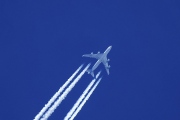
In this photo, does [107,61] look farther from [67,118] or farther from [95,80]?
[67,118]

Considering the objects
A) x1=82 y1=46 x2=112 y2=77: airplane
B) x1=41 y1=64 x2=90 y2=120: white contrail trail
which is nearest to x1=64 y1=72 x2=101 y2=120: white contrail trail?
x1=82 y1=46 x2=112 y2=77: airplane

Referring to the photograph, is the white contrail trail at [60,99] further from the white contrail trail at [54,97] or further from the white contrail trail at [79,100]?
the white contrail trail at [79,100]

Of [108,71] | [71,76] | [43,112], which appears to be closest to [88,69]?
[71,76]

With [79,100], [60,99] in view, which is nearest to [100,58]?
[79,100]

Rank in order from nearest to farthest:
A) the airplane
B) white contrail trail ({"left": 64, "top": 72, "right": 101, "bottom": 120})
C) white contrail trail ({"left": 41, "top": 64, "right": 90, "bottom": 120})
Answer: white contrail trail ({"left": 41, "top": 64, "right": 90, "bottom": 120}), white contrail trail ({"left": 64, "top": 72, "right": 101, "bottom": 120}), the airplane

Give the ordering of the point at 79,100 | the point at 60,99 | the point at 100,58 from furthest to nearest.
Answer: the point at 100,58, the point at 79,100, the point at 60,99

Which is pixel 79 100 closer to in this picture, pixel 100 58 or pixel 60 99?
pixel 60 99

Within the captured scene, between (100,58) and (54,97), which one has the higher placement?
(100,58)

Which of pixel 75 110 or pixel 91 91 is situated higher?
pixel 91 91

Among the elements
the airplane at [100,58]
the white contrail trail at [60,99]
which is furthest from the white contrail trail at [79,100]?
the white contrail trail at [60,99]

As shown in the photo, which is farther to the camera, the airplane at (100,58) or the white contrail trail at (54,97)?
the airplane at (100,58)

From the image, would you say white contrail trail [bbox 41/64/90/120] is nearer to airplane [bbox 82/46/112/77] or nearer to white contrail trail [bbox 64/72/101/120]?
airplane [bbox 82/46/112/77]
